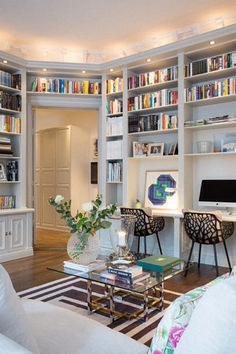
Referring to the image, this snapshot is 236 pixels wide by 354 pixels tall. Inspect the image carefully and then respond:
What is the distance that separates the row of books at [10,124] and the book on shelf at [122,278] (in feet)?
10.2

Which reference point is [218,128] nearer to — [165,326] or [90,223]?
[90,223]

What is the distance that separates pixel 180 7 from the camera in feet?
13.4

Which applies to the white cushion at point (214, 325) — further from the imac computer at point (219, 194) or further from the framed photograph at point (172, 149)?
the framed photograph at point (172, 149)

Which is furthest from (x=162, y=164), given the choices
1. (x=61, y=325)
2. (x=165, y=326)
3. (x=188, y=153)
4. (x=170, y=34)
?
(x=165, y=326)

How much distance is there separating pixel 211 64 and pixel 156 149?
4.51 feet

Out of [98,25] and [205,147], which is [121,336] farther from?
[98,25]

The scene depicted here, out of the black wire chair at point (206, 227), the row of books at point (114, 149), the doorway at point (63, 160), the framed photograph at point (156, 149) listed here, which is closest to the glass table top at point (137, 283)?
the black wire chair at point (206, 227)

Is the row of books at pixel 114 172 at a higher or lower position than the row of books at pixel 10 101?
lower

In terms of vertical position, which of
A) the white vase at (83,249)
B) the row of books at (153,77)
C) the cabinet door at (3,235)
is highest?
the row of books at (153,77)

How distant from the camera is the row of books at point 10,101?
4.75m

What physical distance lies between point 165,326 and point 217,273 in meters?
3.08

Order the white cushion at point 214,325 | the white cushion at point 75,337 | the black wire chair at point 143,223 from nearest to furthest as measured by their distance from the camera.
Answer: the white cushion at point 214,325
the white cushion at point 75,337
the black wire chair at point 143,223

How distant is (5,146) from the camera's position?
476cm

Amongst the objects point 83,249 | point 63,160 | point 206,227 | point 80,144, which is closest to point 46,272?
point 83,249
